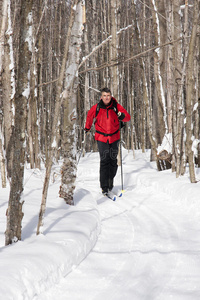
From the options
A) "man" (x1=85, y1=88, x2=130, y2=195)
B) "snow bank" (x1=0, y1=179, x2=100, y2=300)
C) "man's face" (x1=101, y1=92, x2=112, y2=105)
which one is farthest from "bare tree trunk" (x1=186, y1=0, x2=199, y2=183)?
"snow bank" (x1=0, y1=179, x2=100, y2=300)

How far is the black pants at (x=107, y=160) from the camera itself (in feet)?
20.5

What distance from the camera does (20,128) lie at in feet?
9.27

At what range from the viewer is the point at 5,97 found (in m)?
5.46

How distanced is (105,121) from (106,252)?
3294 millimetres

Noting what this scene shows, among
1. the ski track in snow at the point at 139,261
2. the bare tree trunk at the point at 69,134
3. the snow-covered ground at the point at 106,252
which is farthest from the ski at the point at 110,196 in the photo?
the bare tree trunk at the point at 69,134

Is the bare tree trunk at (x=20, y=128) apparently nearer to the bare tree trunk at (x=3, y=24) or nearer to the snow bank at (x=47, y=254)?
the snow bank at (x=47, y=254)

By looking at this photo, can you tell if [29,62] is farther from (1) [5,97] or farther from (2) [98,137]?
(2) [98,137]

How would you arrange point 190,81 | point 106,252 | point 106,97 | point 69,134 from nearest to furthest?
point 106,252 → point 69,134 → point 190,81 → point 106,97

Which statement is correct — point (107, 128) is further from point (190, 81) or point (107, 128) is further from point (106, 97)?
point (190, 81)

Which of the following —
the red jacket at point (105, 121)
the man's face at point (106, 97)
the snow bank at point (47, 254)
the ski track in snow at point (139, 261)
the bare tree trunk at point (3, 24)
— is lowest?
the ski track in snow at point (139, 261)

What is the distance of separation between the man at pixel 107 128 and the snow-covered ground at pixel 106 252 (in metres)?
1.07

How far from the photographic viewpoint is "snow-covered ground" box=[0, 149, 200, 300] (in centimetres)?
232

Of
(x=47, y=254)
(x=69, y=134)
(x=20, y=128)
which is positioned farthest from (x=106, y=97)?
(x=47, y=254)

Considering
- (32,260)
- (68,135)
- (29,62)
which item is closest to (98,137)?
(68,135)
